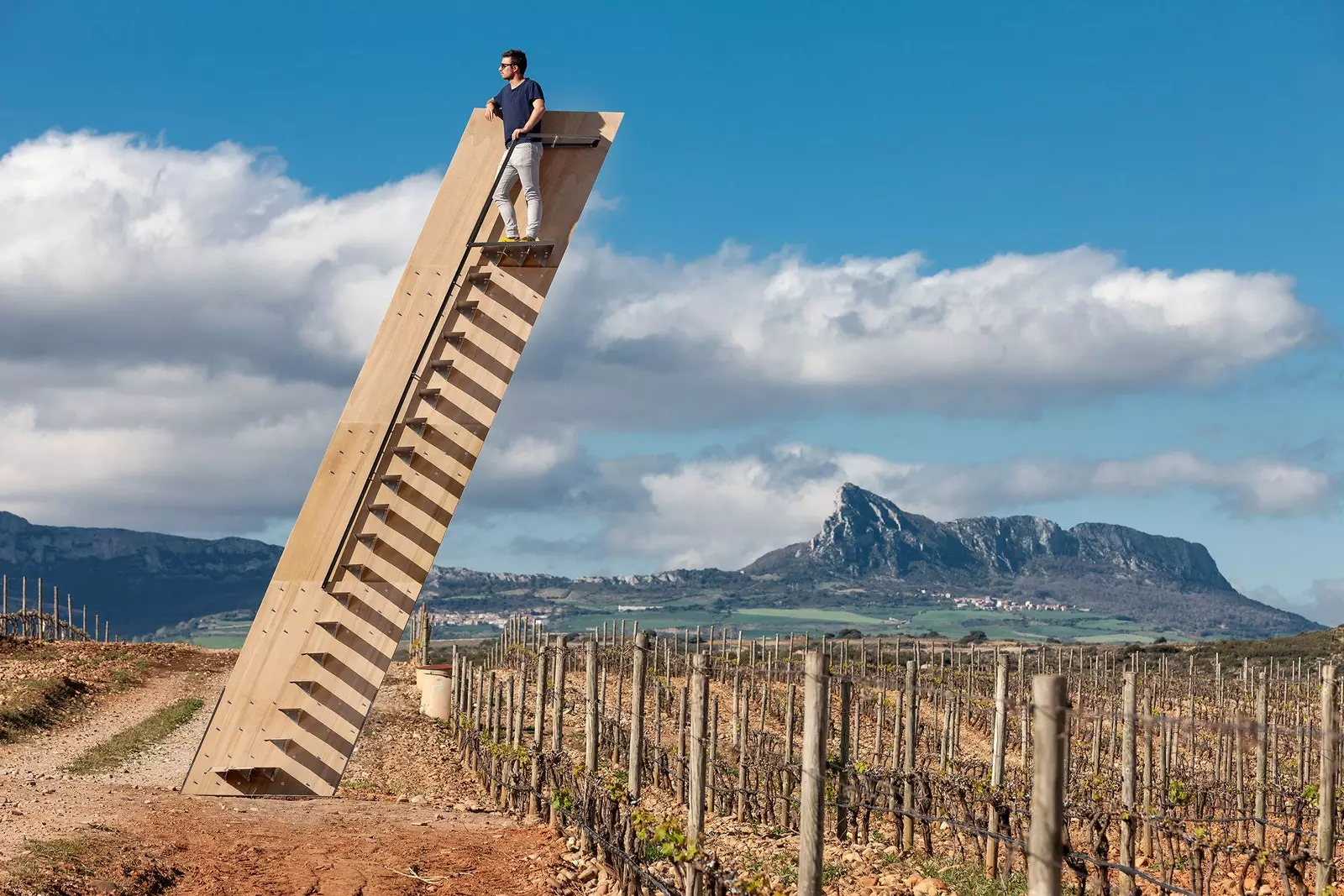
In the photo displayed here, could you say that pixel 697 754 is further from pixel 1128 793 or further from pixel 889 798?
pixel 889 798

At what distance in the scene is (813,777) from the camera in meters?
6.23

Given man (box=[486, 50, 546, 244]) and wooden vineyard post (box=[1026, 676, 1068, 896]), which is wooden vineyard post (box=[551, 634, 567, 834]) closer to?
man (box=[486, 50, 546, 244])

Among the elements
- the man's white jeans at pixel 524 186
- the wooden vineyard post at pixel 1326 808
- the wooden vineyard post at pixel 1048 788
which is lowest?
the wooden vineyard post at pixel 1326 808

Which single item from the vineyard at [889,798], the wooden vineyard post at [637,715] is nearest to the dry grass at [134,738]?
the vineyard at [889,798]

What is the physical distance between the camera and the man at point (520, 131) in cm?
1177

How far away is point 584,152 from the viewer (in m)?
12.1

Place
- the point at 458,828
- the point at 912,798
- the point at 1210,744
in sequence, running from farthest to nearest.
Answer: the point at 1210,744 → the point at 912,798 → the point at 458,828

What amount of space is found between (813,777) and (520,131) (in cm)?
720

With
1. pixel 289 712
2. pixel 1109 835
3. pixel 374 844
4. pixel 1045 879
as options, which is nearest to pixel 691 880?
pixel 374 844

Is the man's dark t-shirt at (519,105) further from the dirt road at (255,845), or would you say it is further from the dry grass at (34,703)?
the dry grass at (34,703)

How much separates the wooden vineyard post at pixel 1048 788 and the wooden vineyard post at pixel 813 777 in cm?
178

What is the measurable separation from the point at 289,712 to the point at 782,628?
184 metres

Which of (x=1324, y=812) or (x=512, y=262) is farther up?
(x=512, y=262)

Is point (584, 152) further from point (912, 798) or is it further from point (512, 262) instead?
point (912, 798)
